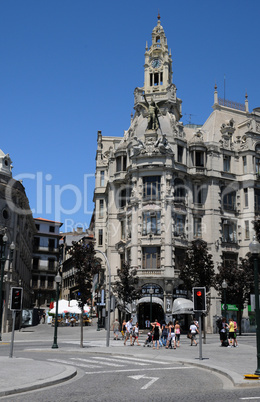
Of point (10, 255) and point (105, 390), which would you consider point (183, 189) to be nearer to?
point (10, 255)

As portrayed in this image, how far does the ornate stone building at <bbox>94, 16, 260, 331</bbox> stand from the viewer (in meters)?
51.8

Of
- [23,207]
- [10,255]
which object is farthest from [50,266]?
[10,255]

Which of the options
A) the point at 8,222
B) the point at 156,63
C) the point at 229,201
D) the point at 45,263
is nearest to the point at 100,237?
the point at 8,222

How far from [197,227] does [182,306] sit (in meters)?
11.0

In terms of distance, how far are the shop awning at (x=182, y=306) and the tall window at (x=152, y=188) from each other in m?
11.6

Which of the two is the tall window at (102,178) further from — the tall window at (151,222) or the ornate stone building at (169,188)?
the tall window at (151,222)

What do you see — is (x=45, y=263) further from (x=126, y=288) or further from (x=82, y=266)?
(x=82, y=266)

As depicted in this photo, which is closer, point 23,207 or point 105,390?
point 105,390

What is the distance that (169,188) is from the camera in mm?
52844

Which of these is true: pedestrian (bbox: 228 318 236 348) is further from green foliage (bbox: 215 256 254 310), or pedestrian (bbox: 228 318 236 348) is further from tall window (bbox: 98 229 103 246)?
tall window (bbox: 98 229 103 246)

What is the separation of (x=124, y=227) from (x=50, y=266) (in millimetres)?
47997

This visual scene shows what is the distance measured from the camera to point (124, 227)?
5694cm

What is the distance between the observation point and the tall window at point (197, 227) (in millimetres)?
55603

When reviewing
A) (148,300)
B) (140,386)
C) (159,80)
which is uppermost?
(159,80)
